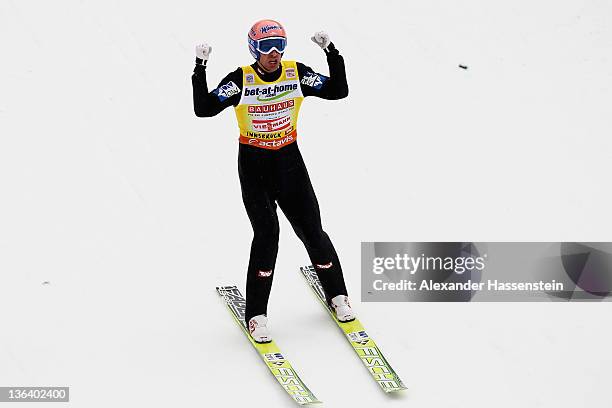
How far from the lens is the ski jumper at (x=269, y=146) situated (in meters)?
10.2

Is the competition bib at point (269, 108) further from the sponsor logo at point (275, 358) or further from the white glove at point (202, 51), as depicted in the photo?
the sponsor logo at point (275, 358)

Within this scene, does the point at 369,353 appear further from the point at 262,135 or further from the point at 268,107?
the point at 268,107

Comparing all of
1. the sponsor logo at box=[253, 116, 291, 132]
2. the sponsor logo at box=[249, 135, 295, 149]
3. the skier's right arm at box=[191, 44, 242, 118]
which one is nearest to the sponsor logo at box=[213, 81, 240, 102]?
the skier's right arm at box=[191, 44, 242, 118]

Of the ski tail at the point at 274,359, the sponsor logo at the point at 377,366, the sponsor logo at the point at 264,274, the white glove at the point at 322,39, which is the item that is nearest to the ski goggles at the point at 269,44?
the white glove at the point at 322,39

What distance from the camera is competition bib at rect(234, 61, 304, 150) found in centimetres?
1026

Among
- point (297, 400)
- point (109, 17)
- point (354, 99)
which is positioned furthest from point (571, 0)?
point (297, 400)

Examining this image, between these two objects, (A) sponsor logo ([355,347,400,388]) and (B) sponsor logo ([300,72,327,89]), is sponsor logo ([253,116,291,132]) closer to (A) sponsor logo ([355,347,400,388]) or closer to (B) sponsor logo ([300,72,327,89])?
(B) sponsor logo ([300,72,327,89])

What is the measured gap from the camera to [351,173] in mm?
13367

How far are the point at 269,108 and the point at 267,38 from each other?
600 millimetres

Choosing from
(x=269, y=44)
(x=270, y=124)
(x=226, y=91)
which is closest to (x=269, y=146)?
(x=270, y=124)

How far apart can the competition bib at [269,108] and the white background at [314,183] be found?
1.80 meters

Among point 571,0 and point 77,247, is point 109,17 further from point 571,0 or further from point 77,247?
point 571,0

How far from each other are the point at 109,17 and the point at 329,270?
6.18m

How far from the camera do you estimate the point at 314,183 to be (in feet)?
43.3
